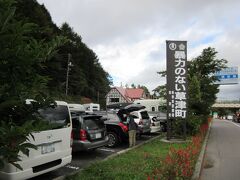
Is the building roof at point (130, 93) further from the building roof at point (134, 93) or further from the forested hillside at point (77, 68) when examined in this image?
the forested hillside at point (77, 68)

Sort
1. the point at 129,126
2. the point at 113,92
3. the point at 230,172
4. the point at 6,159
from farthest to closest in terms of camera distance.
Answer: the point at 113,92, the point at 129,126, the point at 230,172, the point at 6,159

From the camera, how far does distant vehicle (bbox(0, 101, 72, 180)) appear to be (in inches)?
234

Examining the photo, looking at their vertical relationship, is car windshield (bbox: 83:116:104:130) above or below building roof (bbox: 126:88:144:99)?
below

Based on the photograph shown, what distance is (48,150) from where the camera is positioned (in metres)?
6.71

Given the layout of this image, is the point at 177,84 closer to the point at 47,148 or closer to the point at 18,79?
the point at 47,148

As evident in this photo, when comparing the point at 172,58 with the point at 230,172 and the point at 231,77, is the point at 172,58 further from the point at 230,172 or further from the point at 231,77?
the point at 231,77

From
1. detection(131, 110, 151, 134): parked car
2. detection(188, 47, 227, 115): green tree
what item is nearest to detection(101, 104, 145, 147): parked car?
detection(131, 110, 151, 134): parked car

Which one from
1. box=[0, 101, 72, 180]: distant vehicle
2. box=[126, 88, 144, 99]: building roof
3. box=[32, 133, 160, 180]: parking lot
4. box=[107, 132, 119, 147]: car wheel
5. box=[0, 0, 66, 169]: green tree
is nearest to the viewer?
box=[0, 0, 66, 169]: green tree

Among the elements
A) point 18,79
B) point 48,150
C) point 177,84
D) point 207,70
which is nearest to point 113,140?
point 177,84

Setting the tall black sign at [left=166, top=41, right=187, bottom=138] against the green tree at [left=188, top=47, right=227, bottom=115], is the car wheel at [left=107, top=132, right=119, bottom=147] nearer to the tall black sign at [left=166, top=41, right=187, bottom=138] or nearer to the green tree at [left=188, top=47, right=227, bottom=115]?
the tall black sign at [left=166, top=41, right=187, bottom=138]

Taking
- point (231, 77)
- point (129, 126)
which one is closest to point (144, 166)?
point (129, 126)

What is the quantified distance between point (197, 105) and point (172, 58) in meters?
6.11

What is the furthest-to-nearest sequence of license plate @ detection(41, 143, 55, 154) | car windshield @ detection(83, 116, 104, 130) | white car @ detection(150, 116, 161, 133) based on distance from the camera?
white car @ detection(150, 116, 161, 133) → car windshield @ detection(83, 116, 104, 130) → license plate @ detection(41, 143, 55, 154)

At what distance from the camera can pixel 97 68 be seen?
79.4 meters
